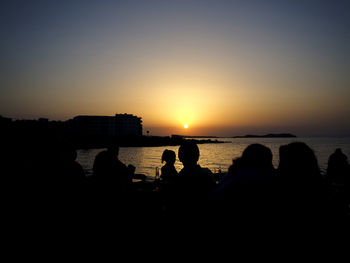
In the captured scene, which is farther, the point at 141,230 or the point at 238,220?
the point at 141,230

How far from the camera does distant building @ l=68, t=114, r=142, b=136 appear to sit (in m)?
126

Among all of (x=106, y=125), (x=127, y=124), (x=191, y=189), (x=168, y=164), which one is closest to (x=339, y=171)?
(x=168, y=164)

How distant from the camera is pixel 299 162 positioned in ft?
7.79

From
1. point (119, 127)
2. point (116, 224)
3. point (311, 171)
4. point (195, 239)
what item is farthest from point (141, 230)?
point (119, 127)

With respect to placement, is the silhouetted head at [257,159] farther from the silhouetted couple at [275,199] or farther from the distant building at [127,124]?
the distant building at [127,124]

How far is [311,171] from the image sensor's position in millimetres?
2338

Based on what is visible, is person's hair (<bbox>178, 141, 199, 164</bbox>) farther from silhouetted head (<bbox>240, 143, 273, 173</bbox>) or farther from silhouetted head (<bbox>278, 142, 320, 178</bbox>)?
silhouetted head (<bbox>278, 142, 320, 178</bbox>)

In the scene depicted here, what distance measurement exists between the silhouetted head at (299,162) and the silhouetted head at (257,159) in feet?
0.82

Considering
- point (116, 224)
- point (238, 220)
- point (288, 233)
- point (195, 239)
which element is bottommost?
point (116, 224)

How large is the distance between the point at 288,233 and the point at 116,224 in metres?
3.05

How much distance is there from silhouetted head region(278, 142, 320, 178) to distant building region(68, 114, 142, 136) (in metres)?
133

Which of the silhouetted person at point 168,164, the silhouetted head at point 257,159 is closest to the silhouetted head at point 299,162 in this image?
the silhouetted head at point 257,159

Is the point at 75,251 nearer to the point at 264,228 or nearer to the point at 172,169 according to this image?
the point at 264,228

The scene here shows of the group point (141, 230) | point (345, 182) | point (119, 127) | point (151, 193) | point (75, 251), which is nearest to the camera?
point (75, 251)
